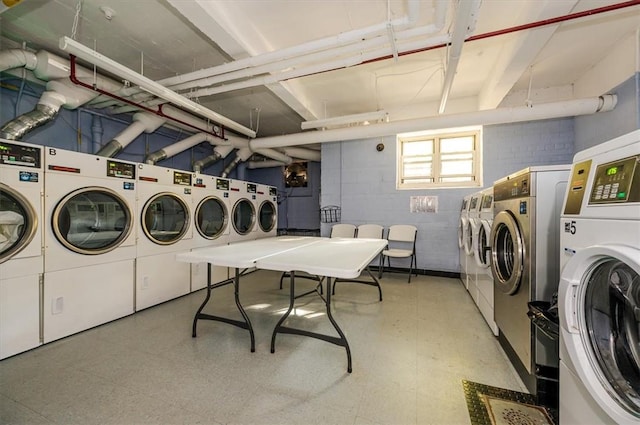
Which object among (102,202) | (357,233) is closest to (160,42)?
(102,202)

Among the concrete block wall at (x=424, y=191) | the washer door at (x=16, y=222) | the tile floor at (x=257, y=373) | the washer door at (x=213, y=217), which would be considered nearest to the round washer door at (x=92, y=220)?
the washer door at (x=16, y=222)

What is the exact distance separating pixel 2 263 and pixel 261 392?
2.25 meters

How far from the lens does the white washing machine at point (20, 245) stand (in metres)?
1.95

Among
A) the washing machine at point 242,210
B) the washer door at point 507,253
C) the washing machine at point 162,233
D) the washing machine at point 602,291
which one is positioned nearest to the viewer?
the washing machine at point 602,291

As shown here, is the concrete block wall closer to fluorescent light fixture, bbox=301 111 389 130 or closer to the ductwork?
fluorescent light fixture, bbox=301 111 389 130

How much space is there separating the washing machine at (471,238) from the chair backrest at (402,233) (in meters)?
1.01

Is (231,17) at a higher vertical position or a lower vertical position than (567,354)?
A: higher

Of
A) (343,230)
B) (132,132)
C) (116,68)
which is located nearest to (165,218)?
(132,132)

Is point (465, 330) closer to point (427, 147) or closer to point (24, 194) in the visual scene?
point (427, 147)

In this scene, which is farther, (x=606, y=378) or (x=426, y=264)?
(x=426, y=264)

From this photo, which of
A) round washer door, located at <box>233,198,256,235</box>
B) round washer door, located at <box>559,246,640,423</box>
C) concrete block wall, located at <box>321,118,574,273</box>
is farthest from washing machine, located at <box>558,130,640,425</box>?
round washer door, located at <box>233,198,256,235</box>

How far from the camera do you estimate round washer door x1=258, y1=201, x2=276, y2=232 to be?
5.25m

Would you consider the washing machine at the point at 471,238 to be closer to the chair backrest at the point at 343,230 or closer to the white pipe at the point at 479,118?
the white pipe at the point at 479,118

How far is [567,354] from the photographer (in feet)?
3.66
